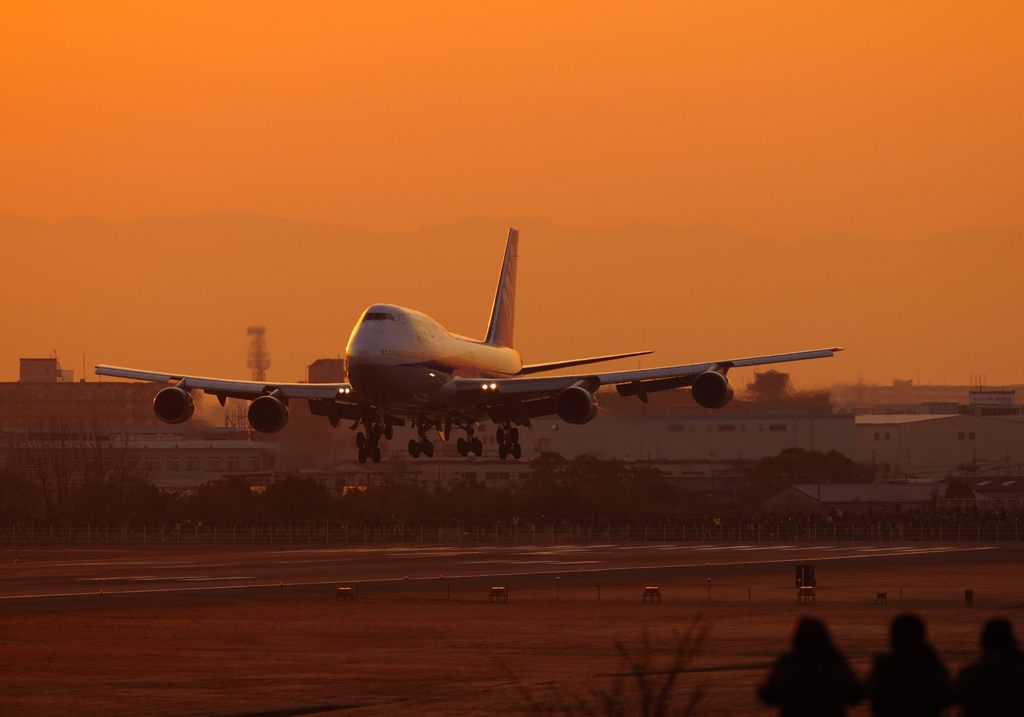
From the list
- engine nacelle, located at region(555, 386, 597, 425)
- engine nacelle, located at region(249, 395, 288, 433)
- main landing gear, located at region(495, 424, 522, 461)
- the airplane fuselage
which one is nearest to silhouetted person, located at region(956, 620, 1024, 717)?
the airplane fuselage

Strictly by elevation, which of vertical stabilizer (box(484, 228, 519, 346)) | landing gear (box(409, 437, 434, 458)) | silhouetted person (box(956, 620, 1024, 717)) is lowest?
silhouetted person (box(956, 620, 1024, 717))

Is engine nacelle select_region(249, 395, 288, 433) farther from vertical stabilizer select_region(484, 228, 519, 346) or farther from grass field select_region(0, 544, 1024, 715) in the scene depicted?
vertical stabilizer select_region(484, 228, 519, 346)

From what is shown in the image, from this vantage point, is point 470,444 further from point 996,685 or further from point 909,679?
point 996,685

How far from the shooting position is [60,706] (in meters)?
39.5

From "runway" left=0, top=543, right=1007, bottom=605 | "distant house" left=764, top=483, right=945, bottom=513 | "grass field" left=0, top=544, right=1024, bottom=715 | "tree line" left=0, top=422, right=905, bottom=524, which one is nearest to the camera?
"grass field" left=0, top=544, right=1024, bottom=715

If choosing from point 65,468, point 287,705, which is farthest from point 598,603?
point 65,468

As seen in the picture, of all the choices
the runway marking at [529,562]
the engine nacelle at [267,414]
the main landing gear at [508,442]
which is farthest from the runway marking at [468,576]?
the engine nacelle at [267,414]

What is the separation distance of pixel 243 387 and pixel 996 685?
73.6m

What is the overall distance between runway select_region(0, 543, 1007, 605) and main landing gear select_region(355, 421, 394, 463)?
5980 mm

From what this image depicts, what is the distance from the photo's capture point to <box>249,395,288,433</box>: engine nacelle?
8162 cm

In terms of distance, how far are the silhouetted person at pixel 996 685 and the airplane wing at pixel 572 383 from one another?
64.0 metres

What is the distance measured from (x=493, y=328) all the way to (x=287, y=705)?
65.8 m

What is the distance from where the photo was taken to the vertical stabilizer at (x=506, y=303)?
10469cm

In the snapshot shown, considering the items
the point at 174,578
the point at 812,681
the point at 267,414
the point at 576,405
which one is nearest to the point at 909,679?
the point at 812,681
